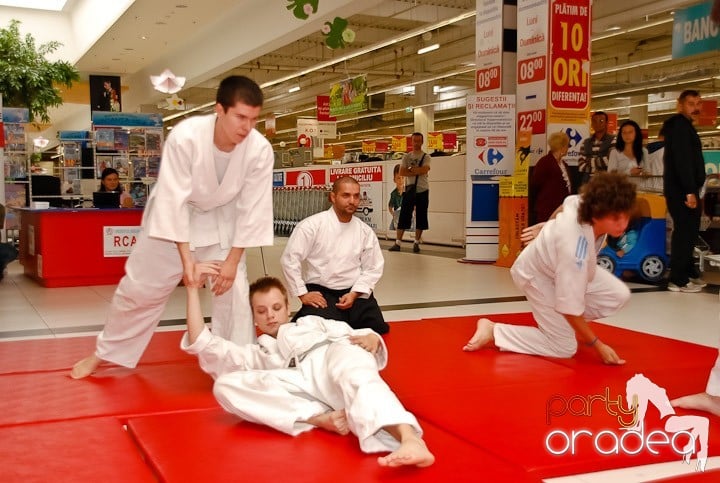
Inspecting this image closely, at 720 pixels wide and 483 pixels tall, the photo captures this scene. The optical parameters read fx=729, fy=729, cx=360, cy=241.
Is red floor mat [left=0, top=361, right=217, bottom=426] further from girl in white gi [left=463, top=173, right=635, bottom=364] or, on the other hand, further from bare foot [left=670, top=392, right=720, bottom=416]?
bare foot [left=670, top=392, right=720, bottom=416]

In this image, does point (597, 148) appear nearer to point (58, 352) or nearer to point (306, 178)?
point (58, 352)

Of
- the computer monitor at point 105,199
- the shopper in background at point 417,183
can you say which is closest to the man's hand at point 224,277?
the computer monitor at point 105,199

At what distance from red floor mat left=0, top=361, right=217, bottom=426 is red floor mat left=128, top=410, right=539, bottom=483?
224 millimetres

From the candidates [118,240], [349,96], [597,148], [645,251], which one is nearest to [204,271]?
[118,240]

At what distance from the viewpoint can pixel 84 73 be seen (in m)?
19.8

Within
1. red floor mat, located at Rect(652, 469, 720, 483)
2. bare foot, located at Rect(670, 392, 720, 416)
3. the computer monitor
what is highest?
the computer monitor

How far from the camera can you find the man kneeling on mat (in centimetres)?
226

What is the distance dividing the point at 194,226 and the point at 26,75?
1041 centimetres

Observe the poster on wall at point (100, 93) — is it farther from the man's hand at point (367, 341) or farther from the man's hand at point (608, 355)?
the man's hand at point (367, 341)

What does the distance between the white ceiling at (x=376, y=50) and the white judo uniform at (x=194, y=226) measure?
27.6ft

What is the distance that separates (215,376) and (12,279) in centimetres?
587

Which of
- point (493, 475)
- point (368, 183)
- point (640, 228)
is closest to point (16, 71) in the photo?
point (368, 183)

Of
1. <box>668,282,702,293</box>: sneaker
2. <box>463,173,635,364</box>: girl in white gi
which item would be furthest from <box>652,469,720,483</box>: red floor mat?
<box>668,282,702,293</box>: sneaker

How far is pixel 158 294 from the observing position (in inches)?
128
